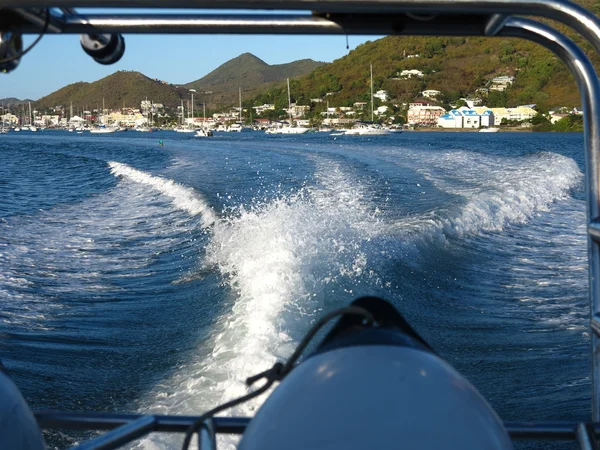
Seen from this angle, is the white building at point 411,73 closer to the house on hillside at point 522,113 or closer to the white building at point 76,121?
the house on hillside at point 522,113

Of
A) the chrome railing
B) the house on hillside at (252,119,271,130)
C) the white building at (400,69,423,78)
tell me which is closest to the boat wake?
the chrome railing

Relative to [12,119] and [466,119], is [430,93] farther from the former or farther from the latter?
[12,119]

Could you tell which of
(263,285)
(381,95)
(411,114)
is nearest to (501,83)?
(411,114)

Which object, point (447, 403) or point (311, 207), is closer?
point (447, 403)

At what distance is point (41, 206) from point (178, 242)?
5.38 meters

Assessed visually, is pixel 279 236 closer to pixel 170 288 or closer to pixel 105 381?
pixel 170 288

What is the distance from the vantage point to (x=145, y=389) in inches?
154

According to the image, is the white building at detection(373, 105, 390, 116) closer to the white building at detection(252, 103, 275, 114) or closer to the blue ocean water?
the white building at detection(252, 103, 275, 114)

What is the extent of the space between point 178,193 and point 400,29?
11142 mm

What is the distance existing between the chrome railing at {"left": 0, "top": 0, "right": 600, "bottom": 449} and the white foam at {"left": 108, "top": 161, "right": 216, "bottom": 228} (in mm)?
7570

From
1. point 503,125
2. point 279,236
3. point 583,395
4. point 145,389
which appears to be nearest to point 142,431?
point 145,389

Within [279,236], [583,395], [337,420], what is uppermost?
[337,420]

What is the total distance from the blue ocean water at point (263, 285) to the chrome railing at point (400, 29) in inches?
72.9

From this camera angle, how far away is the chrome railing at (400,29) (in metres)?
1.07
